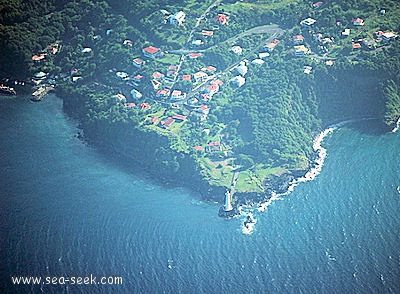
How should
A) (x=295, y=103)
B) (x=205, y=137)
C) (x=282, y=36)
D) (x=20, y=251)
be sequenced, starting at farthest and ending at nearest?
(x=282, y=36), (x=295, y=103), (x=205, y=137), (x=20, y=251)

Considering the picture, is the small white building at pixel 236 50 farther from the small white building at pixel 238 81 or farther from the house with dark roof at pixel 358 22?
the house with dark roof at pixel 358 22

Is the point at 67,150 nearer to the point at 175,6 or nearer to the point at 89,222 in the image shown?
the point at 89,222

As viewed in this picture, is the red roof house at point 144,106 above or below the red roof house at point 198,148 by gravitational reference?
above

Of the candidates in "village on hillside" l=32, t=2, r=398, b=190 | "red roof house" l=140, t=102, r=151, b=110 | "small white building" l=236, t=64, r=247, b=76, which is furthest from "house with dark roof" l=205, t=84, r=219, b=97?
"red roof house" l=140, t=102, r=151, b=110

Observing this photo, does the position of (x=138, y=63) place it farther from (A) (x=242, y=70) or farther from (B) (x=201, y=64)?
(A) (x=242, y=70)

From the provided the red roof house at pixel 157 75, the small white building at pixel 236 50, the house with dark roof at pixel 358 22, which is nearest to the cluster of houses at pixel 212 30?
the small white building at pixel 236 50

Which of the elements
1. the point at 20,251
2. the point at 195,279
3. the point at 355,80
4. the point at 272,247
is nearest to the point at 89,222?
the point at 20,251

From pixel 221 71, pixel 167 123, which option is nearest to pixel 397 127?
pixel 221 71
